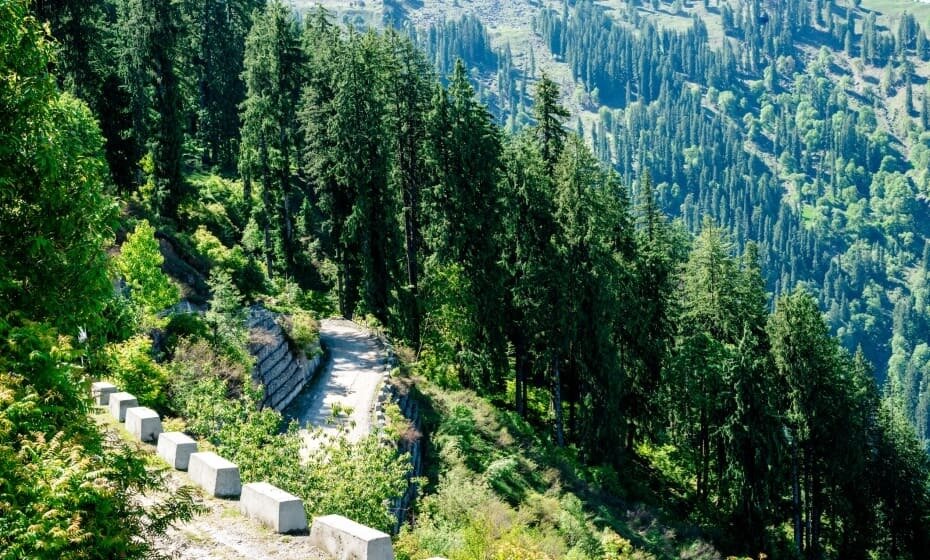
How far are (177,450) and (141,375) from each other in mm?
6773

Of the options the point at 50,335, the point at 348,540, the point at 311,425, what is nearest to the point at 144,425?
the point at 50,335

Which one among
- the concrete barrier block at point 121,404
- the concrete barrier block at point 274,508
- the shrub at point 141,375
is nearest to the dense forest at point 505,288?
the shrub at point 141,375

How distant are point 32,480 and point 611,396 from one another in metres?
31.5

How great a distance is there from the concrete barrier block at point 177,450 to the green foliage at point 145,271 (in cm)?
1081

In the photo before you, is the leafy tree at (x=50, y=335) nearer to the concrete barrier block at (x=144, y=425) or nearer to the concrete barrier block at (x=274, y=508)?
the concrete barrier block at (x=274, y=508)

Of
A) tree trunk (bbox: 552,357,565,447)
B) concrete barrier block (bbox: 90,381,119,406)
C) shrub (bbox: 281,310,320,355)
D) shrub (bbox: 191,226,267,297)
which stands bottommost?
tree trunk (bbox: 552,357,565,447)

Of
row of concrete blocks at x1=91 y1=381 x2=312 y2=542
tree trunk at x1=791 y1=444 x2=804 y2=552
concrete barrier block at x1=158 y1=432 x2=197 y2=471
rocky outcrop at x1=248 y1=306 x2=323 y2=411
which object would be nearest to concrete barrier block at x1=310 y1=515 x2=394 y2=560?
row of concrete blocks at x1=91 y1=381 x2=312 y2=542

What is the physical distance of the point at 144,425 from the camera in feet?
44.0

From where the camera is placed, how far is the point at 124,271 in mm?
22797

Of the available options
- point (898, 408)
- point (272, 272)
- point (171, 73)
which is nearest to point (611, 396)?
point (272, 272)

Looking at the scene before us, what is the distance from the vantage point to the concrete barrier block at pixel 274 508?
10359 millimetres

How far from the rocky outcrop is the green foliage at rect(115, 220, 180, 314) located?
3.72 metres

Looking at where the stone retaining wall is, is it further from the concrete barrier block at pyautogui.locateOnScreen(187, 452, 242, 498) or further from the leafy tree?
the leafy tree

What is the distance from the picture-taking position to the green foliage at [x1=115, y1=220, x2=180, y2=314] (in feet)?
74.8
